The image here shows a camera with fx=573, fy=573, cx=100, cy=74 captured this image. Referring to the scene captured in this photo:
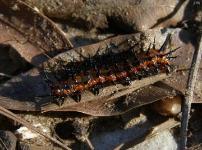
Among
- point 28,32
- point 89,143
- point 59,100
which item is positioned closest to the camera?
point 59,100

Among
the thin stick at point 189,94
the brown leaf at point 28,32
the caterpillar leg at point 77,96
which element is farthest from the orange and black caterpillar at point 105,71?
the brown leaf at point 28,32

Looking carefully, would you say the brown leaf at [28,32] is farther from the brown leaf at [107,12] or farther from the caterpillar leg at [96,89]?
the caterpillar leg at [96,89]

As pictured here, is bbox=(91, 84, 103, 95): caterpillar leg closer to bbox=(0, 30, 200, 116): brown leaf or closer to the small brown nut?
bbox=(0, 30, 200, 116): brown leaf

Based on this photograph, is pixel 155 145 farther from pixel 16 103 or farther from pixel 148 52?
pixel 16 103

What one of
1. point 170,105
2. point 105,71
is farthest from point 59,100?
point 170,105

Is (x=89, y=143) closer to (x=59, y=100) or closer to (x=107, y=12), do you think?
(x=59, y=100)

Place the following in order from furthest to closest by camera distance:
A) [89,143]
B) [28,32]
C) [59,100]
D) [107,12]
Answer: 1. [107,12]
2. [28,32]
3. [89,143]
4. [59,100]

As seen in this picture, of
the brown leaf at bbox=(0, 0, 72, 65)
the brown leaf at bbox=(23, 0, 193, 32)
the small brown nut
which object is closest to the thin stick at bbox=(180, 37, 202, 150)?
the small brown nut
